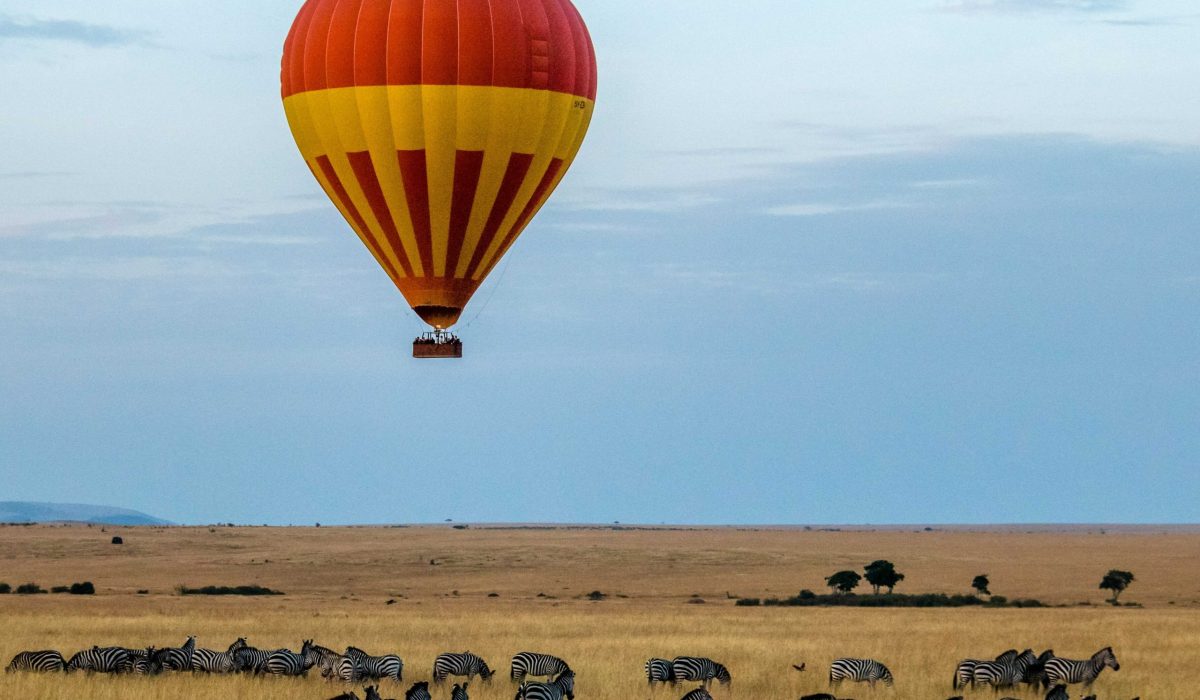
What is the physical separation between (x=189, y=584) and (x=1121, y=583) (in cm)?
3910

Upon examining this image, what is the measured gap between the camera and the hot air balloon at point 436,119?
101ft

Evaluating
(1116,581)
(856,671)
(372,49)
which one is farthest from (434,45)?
(1116,581)

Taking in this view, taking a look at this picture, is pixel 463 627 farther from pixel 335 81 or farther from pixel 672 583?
pixel 672 583

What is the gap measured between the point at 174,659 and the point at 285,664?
6.31 ft

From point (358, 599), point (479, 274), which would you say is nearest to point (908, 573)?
point (358, 599)

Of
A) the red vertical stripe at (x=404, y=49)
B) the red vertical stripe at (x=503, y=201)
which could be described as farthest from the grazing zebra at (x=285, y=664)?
the red vertical stripe at (x=404, y=49)

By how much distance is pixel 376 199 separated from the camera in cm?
3145

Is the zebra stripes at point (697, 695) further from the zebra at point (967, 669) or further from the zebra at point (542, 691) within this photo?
the zebra at point (967, 669)

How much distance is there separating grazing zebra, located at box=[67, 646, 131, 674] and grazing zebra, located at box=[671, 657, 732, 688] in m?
8.79

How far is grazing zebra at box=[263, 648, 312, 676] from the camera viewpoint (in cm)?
2506

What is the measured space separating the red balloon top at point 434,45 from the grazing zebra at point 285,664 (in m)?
11.6

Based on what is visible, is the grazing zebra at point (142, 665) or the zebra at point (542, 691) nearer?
the zebra at point (542, 691)

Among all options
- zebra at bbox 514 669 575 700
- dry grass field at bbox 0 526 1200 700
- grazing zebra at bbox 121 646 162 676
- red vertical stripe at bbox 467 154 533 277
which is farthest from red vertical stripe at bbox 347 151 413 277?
zebra at bbox 514 669 575 700

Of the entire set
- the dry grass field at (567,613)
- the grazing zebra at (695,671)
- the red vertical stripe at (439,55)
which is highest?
the red vertical stripe at (439,55)
